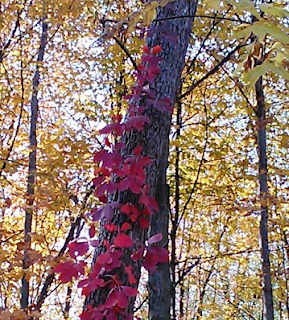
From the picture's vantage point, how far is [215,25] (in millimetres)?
3150

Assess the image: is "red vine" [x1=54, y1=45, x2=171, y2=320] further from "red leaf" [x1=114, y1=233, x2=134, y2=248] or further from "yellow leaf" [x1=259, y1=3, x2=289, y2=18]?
"yellow leaf" [x1=259, y1=3, x2=289, y2=18]

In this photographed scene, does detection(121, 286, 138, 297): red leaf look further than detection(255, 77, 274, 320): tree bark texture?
No

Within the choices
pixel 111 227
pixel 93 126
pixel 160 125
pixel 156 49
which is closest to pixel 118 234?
pixel 111 227

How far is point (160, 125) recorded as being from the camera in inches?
54.4

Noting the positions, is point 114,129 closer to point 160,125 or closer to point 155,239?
point 160,125

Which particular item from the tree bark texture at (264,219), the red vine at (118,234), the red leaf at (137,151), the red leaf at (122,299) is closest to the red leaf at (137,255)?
the red vine at (118,234)

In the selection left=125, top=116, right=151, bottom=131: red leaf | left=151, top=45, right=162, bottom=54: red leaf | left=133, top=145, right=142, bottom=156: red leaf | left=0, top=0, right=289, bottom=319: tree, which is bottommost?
left=133, top=145, right=142, bottom=156: red leaf

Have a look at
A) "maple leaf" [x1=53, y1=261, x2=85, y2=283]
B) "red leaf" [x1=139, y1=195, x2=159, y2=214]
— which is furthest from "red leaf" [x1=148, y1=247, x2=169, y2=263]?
"maple leaf" [x1=53, y1=261, x2=85, y2=283]

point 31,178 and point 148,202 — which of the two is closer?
point 148,202

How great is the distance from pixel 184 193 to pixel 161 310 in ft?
5.38

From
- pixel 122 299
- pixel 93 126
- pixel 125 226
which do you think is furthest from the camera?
pixel 93 126

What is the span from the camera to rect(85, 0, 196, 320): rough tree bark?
124 cm

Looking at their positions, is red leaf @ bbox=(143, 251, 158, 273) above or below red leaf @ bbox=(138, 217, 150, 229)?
below

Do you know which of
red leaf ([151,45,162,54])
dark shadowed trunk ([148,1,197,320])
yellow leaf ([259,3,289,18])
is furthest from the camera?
dark shadowed trunk ([148,1,197,320])
